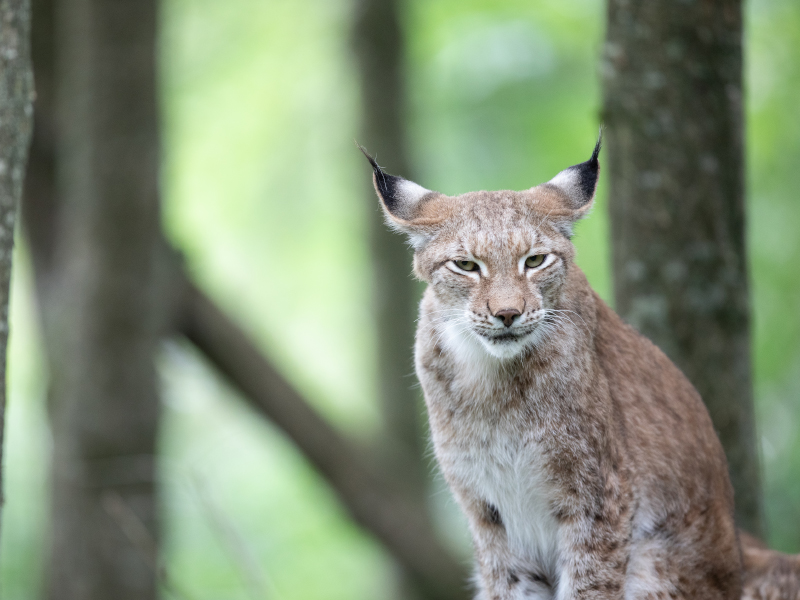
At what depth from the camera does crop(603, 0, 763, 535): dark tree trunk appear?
5730mm

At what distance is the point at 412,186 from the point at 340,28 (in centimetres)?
967

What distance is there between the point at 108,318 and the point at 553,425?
4.28 metres

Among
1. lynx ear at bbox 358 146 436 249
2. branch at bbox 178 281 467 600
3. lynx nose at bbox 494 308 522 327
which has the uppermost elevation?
lynx ear at bbox 358 146 436 249

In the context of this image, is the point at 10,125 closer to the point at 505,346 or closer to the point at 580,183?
the point at 505,346

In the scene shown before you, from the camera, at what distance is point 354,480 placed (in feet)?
29.6

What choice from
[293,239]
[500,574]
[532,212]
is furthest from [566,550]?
[293,239]

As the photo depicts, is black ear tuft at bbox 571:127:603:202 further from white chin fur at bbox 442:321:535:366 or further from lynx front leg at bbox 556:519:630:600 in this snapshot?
lynx front leg at bbox 556:519:630:600

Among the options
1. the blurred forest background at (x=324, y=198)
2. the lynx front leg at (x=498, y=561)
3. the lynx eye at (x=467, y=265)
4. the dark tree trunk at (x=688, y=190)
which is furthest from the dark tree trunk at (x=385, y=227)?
the lynx eye at (x=467, y=265)

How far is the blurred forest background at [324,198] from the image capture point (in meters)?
12.5

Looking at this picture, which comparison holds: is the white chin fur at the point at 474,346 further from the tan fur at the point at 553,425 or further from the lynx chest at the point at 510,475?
the lynx chest at the point at 510,475

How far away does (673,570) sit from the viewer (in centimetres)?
442

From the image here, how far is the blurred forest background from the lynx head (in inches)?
192

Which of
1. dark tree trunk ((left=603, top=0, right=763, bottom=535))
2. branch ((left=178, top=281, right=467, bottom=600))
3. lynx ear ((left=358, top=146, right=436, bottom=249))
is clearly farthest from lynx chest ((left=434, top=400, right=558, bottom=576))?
branch ((left=178, top=281, right=467, bottom=600))

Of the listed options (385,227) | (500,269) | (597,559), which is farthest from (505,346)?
(385,227)
